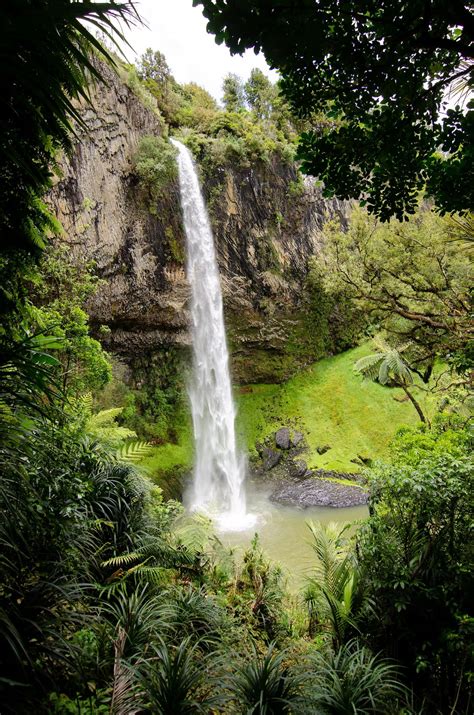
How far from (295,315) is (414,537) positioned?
15092 millimetres

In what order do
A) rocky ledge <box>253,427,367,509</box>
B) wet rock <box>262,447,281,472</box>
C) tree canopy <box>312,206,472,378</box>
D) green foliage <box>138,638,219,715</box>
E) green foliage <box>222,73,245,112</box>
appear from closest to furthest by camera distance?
1. green foliage <box>138,638,219,715</box>
2. tree canopy <box>312,206,472,378</box>
3. rocky ledge <box>253,427,367,509</box>
4. wet rock <box>262,447,281,472</box>
5. green foliage <box>222,73,245,112</box>

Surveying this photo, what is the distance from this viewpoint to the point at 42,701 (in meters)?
1.92

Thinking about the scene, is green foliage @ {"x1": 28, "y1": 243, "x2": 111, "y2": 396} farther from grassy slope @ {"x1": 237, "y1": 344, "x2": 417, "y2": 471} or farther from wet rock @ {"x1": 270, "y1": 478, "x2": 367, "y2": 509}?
grassy slope @ {"x1": 237, "y1": 344, "x2": 417, "y2": 471}

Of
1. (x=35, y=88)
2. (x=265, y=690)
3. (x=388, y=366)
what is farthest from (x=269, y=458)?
(x=35, y=88)

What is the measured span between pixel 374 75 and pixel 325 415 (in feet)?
50.0

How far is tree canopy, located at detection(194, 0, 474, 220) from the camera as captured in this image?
1703mm

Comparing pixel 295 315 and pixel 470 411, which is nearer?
pixel 470 411

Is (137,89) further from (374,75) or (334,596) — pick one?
(334,596)

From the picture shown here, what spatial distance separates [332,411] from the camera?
16.4 metres

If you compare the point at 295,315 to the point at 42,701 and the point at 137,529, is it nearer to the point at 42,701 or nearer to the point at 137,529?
the point at 137,529

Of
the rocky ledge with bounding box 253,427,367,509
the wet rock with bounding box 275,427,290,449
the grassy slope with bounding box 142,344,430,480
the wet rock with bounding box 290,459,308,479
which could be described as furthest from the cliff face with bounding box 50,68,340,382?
the wet rock with bounding box 290,459,308,479

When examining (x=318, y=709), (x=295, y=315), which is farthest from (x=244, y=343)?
(x=318, y=709)

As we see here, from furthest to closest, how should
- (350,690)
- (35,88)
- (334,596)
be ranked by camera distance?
(334,596) < (350,690) < (35,88)

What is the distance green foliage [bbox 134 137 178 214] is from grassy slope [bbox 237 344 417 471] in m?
9.24
